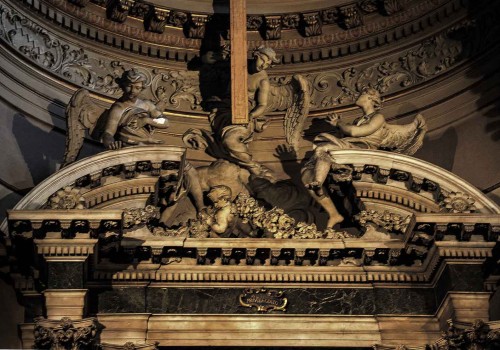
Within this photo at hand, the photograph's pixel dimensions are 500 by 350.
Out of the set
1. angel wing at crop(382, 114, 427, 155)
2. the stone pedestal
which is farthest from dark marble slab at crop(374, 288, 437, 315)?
the stone pedestal

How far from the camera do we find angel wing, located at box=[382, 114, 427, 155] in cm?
1240

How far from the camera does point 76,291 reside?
420 inches

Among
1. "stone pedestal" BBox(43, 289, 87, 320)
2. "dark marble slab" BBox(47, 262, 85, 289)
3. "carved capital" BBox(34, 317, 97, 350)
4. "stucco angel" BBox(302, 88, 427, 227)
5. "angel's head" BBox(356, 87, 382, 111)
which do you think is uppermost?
"angel's head" BBox(356, 87, 382, 111)

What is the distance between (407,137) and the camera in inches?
492

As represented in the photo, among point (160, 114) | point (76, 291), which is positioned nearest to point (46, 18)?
point (160, 114)

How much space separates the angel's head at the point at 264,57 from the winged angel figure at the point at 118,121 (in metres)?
1.39

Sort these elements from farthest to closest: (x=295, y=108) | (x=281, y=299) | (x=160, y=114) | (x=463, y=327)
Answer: (x=295, y=108) < (x=160, y=114) < (x=281, y=299) < (x=463, y=327)

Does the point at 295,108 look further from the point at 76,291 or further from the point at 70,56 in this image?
the point at 76,291

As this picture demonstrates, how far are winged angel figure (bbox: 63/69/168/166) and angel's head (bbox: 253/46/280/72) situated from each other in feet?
4.55

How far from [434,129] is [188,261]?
133 inches

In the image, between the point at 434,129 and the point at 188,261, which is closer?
the point at 188,261

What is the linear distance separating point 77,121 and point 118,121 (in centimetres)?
40

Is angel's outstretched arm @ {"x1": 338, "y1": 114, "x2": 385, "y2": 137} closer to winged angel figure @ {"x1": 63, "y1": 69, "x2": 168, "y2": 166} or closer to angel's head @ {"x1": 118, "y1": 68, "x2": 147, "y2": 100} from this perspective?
winged angel figure @ {"x1": 63, "y1": 69, "x2": 168, "y2": 166}

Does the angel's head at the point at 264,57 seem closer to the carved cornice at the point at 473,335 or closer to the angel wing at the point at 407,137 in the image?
the angel wing at the point at 407,137
